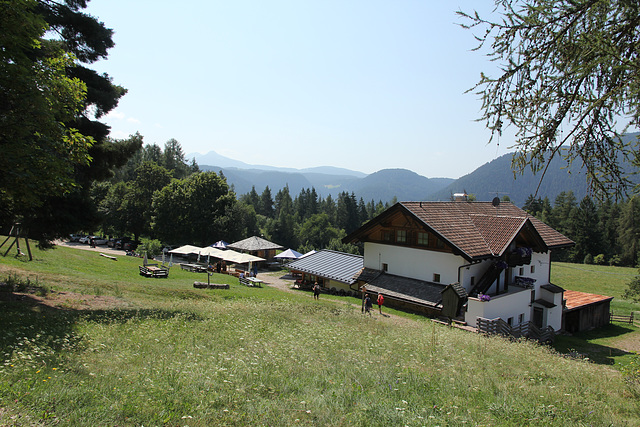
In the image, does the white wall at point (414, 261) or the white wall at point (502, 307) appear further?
the white wall at point (414, 261)

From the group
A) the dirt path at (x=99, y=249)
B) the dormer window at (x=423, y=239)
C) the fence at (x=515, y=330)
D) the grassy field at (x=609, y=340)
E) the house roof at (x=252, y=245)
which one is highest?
the dormer window at (x=423, y=239)

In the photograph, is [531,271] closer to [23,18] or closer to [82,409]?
[82,409]

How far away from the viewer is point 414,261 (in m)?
25.4

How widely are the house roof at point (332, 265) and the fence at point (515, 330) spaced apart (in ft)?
36.2

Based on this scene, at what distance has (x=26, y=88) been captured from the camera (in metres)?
9.91

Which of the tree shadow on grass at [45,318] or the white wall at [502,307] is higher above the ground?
the tree shadow on grass at [45,318]

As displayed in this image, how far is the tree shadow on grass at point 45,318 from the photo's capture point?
8891 millimetres

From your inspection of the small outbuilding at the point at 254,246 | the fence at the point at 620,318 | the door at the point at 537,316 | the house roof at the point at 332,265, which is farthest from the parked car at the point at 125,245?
the fence at the point at 620,318

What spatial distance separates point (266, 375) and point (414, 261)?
19080 millimetres

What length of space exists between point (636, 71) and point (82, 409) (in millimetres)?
9990

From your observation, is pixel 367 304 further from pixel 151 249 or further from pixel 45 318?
pixel 151 249

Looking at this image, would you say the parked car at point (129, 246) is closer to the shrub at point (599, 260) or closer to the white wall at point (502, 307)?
the white wall at point (502, 307)

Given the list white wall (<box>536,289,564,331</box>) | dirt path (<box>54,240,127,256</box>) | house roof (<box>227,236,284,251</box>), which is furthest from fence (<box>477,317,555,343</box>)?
dirt path (<box>54,240,127,256</box>)

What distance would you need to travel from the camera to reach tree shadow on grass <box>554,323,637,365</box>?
820 inches
